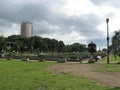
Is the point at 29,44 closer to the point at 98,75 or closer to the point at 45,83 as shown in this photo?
the point at 98,75

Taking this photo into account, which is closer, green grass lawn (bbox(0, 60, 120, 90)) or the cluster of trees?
green grass lawn (bbox(0, 60, 120, 90))

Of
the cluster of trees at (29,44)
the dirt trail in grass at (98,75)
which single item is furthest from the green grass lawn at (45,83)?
the cluster of trees at (29,44)

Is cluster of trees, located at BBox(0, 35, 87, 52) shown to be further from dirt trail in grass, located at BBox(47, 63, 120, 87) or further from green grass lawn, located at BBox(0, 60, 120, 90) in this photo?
green grass lawn, located at BBox(0, 60, 120, 90)

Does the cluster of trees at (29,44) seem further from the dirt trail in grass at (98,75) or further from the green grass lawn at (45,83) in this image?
the green grass lawn at (45,83)

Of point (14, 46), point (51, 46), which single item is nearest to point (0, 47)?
point (14, 46)

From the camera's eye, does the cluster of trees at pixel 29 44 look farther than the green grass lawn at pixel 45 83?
Yes

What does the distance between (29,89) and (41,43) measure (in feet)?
504

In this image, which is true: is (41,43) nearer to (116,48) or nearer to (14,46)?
(14,46)

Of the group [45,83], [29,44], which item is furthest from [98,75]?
[29,44]

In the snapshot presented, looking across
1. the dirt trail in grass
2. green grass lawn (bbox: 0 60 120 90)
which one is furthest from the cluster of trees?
green grass lawn (bbox: 0 60 120 90)

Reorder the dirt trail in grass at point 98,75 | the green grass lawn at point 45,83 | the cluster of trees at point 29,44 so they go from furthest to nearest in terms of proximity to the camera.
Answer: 1. the cluster of trees at point 29,44
2. the dirt trail in grass at point 98,75
3. the green grass lawn at point 45,83

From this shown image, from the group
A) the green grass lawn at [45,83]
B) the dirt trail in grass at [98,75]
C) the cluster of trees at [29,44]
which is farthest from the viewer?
the cluster of trees at [29,44]

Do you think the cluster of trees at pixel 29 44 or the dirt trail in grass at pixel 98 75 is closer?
the dirt trail in grass at pixel 98 75

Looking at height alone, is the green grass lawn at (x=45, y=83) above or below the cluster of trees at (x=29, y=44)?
below
